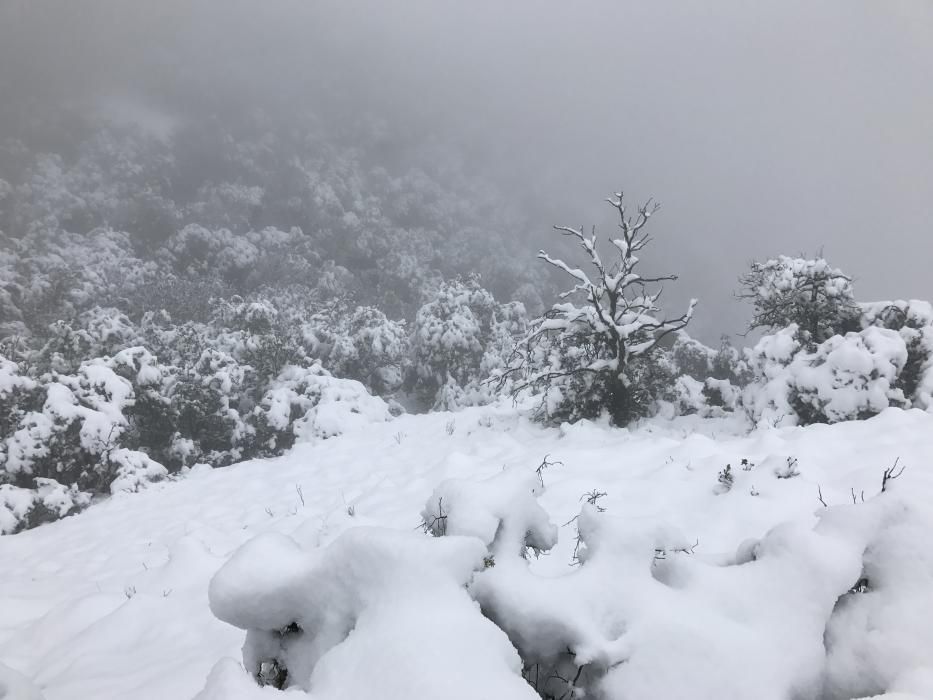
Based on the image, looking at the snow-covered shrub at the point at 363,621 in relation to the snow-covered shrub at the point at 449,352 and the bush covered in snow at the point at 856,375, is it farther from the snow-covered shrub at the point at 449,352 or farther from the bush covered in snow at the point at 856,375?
the snow-covered shrub at the point at 449,352

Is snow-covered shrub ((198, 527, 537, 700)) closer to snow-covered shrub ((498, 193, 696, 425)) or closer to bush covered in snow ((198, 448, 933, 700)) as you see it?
bush covered in snow ((198, 448, 933, 700))

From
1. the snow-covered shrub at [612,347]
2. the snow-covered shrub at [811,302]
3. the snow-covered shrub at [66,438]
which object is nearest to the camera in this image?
the snow-covered shrub at [612,347]

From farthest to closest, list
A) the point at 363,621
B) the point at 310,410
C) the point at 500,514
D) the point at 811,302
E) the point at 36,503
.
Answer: the point at 310,410, the point at 811,302, the point at 36,503, the point at 500,514, the point at 363,621

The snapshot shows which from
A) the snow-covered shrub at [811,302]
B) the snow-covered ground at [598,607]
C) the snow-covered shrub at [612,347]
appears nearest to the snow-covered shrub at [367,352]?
the snow-covered shrub at [612,347]

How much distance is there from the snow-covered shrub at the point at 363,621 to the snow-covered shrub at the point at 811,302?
930 centimetres

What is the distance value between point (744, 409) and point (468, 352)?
59.1ft

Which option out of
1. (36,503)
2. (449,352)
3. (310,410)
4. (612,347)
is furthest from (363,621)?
(449,352)

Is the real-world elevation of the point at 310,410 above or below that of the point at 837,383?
below

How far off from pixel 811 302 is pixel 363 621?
1038 centimetres

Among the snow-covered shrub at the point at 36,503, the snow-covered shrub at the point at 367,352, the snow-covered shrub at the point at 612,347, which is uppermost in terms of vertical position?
the snow-covered shrub at the point at 612,347

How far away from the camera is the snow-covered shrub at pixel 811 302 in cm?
895

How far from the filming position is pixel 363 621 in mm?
1521

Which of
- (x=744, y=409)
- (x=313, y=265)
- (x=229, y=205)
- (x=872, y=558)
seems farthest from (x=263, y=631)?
(x=229, y=205)

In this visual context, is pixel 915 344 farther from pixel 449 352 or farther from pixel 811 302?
pixel 449 352
